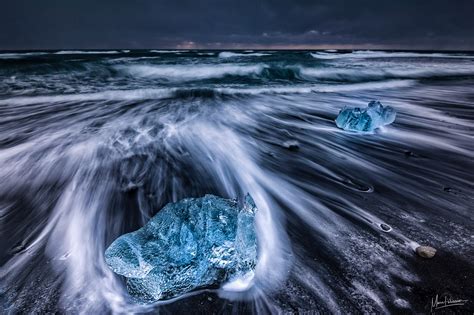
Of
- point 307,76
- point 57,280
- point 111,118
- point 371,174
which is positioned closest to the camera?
point 57,280

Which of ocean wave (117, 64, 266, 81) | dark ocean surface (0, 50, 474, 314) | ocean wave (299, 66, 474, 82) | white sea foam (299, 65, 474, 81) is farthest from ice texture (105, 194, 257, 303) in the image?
white sea foam (299, 65, 474, 81)

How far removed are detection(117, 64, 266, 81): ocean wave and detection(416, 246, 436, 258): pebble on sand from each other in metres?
15.2

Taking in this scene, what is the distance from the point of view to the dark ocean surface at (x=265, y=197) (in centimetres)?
183

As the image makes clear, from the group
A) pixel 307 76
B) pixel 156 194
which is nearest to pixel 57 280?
pixel 156 194

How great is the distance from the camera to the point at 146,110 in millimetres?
7852

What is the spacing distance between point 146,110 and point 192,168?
181 inches

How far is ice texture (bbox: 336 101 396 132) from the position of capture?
5.26m

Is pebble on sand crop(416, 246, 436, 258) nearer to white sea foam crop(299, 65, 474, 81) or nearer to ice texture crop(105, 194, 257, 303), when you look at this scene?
ice texture crop(105, 194, 257, 303)

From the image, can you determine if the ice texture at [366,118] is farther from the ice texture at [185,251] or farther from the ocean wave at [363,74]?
the ocean wave at [363,74]

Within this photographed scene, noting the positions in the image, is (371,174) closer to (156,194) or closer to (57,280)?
(156,194)

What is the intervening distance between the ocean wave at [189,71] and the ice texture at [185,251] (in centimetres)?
1492
